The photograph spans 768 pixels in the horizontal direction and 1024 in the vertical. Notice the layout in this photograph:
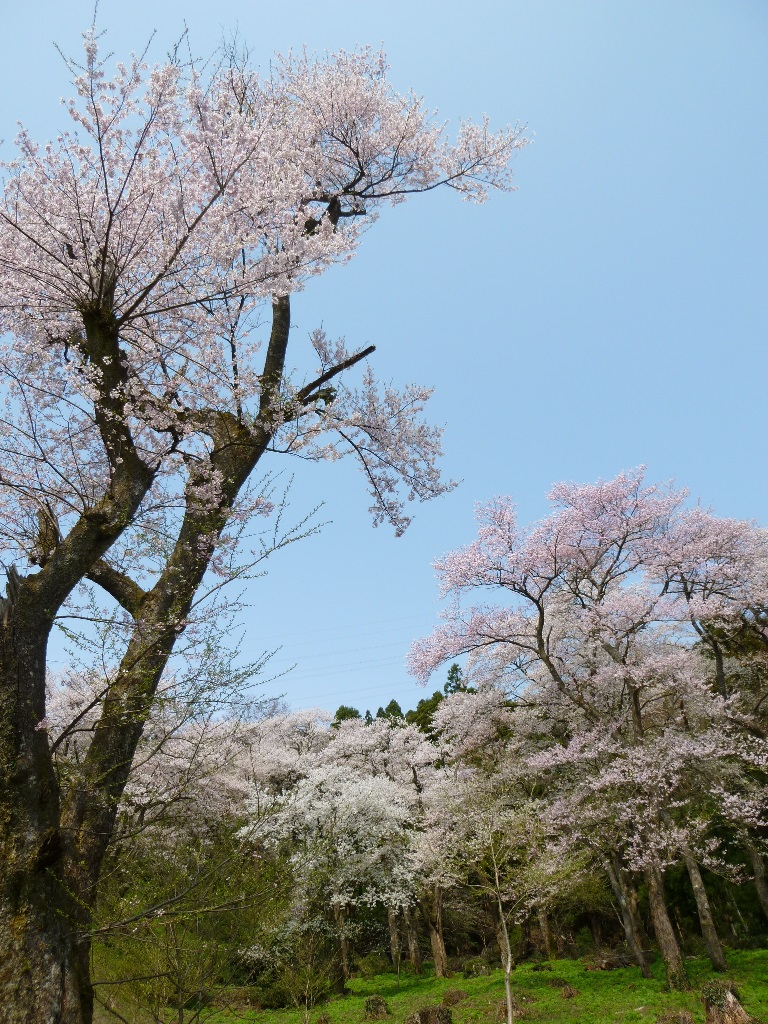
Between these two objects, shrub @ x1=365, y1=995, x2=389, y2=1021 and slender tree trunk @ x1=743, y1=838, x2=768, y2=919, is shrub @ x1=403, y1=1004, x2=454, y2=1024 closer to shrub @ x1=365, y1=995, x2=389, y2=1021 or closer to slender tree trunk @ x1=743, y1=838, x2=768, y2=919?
shrub @ x1=365, y1=995, x2=389, y2=1021

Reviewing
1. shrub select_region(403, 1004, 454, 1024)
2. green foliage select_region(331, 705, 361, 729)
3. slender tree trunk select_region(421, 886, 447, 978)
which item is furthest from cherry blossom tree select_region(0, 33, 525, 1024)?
green foliage select_region(331, 705, 361, 729)

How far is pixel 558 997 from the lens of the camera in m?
13.5

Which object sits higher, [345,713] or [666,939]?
[345,713]

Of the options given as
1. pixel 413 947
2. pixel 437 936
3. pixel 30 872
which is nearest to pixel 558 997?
pixel 437 936

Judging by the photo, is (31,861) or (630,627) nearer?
(31,861)

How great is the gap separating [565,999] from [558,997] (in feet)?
1.24

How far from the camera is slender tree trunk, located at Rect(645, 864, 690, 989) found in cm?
1213

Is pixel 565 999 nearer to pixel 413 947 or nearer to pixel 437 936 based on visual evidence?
pixel 437 936

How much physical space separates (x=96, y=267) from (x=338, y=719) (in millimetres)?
35478

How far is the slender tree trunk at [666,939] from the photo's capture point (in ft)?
39.8

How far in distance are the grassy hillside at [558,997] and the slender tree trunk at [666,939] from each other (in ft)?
0.92

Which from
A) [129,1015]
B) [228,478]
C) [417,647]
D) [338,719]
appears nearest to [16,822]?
[228,478]

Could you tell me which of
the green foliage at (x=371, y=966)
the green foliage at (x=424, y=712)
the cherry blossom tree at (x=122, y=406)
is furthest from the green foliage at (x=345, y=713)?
the cherry blossom tree at (x=122, y=406)

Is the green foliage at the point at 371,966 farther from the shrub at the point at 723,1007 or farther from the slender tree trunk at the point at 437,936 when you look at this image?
the shrub at the point at 723,1007
